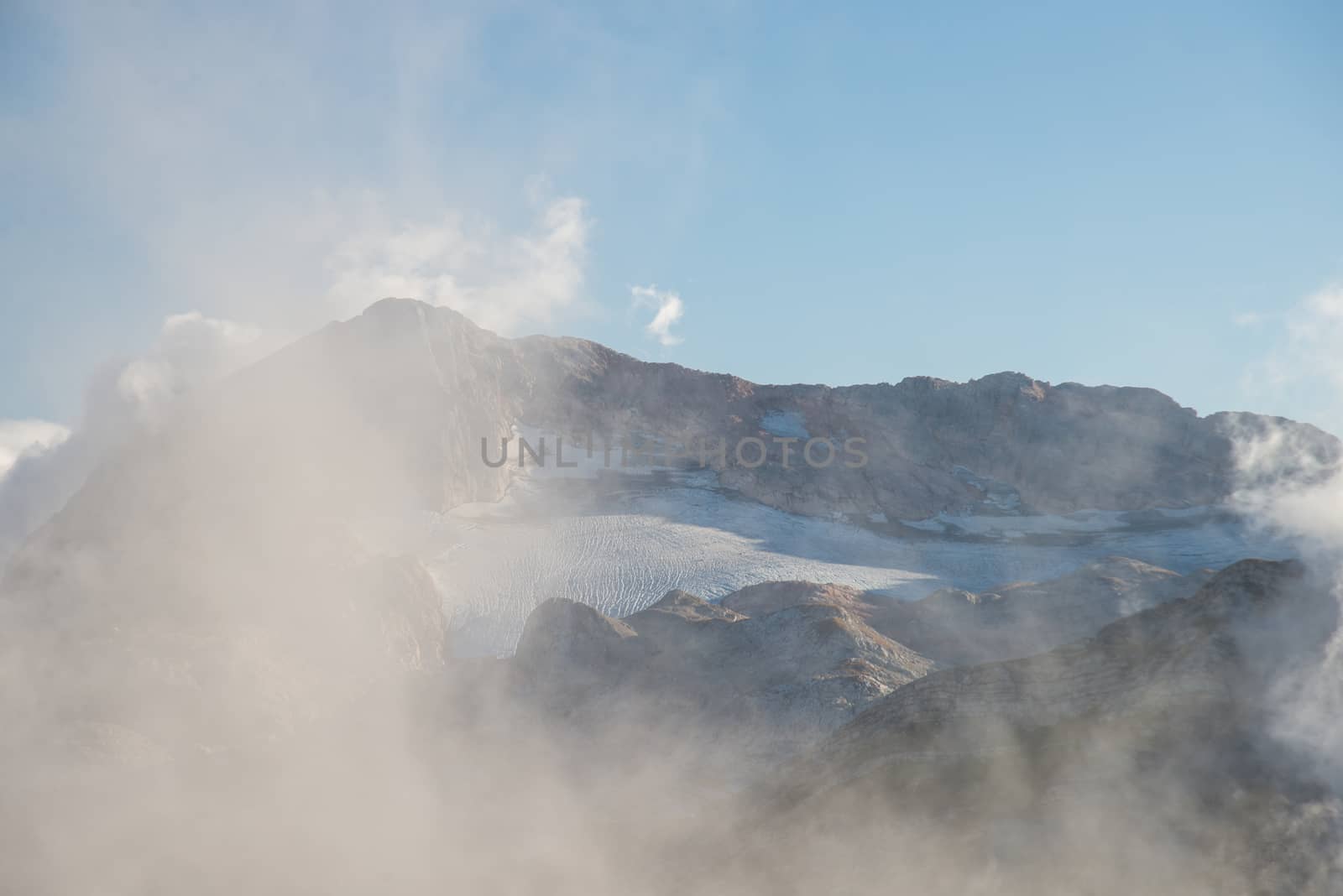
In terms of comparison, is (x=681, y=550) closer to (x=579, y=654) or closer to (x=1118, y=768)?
(x=579, y=654)

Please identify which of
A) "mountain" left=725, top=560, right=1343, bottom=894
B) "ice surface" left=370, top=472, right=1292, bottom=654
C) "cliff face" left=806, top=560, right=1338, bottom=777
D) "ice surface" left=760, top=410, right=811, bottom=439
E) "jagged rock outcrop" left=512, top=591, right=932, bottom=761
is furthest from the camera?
"ice surface" left=760, top=410, right=811, bottom=439

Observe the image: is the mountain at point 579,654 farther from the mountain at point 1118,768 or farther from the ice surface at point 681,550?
the ice surface at point 681,550

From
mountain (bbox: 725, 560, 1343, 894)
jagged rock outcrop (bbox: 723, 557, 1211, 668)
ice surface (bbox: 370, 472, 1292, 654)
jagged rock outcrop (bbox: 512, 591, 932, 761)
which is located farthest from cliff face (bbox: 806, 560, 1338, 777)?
ice surface (bbox: 370, 472, 1292, 654)

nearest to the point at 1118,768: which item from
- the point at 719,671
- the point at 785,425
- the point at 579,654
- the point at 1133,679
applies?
the point at 1133,679

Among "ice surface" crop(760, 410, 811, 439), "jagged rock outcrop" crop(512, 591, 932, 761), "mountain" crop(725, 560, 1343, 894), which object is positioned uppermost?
"ice surface" crop(760, 410, 811, 439)

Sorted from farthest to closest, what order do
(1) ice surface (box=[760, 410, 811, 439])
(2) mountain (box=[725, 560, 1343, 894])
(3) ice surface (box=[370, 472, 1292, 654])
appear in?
(1) ice surface (box=[760, 410, 811, 439])
(3) ice surface (box=[370, 472, 1292, 654])
(2) mountain (box=[725, 560, 1343, 894])

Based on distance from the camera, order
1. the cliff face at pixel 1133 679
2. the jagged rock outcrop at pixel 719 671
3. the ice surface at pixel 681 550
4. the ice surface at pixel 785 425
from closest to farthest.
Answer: the cliff face at pixel 1133 679
the jagged rock outcrop at pixel 719 671
the ice surface at pixel 681 550
the ice surface at pixel 785 425

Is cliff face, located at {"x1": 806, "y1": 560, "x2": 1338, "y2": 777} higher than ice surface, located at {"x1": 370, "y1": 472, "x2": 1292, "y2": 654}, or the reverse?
cliff face, located at {"x1": 806, "y1": 560, "x2": 1338, "y2": 777}

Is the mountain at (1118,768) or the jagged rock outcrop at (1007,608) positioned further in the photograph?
the jagged rock outcrop at (1007,608)

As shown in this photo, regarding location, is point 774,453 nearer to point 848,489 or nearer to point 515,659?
point 848,489

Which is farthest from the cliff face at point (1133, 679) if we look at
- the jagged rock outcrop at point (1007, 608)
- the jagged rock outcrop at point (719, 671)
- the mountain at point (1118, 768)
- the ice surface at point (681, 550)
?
the ice surface at point (681, 550)

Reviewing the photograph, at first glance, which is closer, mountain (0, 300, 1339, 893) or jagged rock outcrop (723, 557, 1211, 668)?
mountain (0, 300, 1339, 893)

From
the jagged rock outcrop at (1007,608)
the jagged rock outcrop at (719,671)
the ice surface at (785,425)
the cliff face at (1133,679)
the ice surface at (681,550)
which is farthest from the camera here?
the ice surface at (785,425)

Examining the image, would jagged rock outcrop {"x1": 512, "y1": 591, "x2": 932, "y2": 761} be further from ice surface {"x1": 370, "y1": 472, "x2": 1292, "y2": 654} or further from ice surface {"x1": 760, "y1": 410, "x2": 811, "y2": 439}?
ice surface {"x1": 760, "y1": 410, "x2": 811, "y2": 439}
